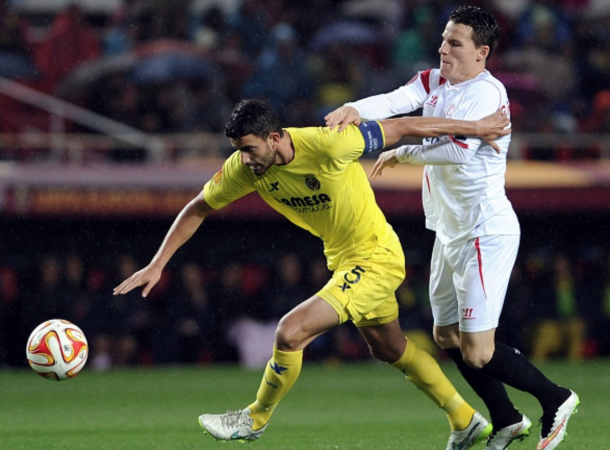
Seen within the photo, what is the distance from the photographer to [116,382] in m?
14.6

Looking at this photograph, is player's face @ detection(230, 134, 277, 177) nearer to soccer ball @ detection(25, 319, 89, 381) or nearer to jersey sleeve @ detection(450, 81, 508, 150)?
jersey sleeve @ detection(450, 81, 508, 150)

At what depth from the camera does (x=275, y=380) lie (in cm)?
722

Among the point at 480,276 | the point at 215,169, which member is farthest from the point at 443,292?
the point at 215,169

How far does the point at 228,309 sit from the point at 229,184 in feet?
31.5

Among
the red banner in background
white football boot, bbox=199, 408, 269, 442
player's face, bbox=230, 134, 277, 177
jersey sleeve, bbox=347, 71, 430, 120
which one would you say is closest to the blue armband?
jersey sleeve, bbox=347, 71, 430, 120

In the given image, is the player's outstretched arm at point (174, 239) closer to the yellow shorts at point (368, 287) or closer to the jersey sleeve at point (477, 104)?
the yellow shorts at point (368, 287)

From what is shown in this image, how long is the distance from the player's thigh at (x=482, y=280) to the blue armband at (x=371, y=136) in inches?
32.9

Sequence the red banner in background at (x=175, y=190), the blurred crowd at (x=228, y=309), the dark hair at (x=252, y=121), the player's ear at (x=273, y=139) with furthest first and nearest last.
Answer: the blurred crowd at (x=228, y=309) < the red banner in background at (x=175, y=190) < the player's ear at (x=273, y=139) < the dark hair at (x=252, y=121)

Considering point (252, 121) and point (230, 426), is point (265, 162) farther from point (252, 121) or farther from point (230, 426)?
point (230, 426)

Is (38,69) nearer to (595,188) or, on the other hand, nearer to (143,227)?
(143,227)

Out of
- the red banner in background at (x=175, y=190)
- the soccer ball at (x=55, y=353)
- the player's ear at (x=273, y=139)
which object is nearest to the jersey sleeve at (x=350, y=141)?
the player's ear at (x=273, y=139)

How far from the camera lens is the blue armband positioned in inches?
280

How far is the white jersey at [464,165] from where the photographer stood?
23.6 feet

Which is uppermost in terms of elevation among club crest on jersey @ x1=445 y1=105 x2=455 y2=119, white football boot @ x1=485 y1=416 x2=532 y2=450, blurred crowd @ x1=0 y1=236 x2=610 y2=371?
club crest on jersey @ x1=445 y1=105 x2=455 y2=119
